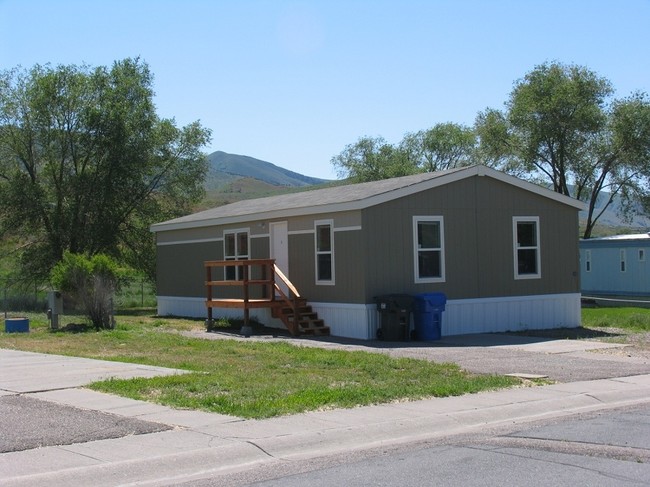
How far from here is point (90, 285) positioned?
73.7ft

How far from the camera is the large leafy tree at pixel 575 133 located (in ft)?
155

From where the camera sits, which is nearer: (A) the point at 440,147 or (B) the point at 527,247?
(B) the point at 527,247

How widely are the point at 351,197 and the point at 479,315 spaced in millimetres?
4508

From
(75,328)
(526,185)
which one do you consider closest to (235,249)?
(75,328)

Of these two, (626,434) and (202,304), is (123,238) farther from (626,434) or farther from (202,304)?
(626,434)

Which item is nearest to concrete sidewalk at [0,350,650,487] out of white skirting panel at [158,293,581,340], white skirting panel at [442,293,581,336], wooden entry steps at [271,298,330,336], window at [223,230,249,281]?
white skirting panel at [158,293,581,340]

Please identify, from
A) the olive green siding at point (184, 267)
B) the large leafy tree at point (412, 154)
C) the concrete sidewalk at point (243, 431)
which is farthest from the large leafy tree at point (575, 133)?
the concrete sidewalk at point (243, 431)

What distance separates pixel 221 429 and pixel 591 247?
32.3 meters

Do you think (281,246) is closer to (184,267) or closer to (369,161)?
(184,267)

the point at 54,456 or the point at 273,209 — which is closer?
the point at 54,456

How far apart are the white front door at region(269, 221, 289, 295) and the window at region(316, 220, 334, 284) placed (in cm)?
149

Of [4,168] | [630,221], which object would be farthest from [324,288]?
[630,221]

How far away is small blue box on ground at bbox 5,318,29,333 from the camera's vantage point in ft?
73.3

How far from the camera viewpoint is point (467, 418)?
9953mm
